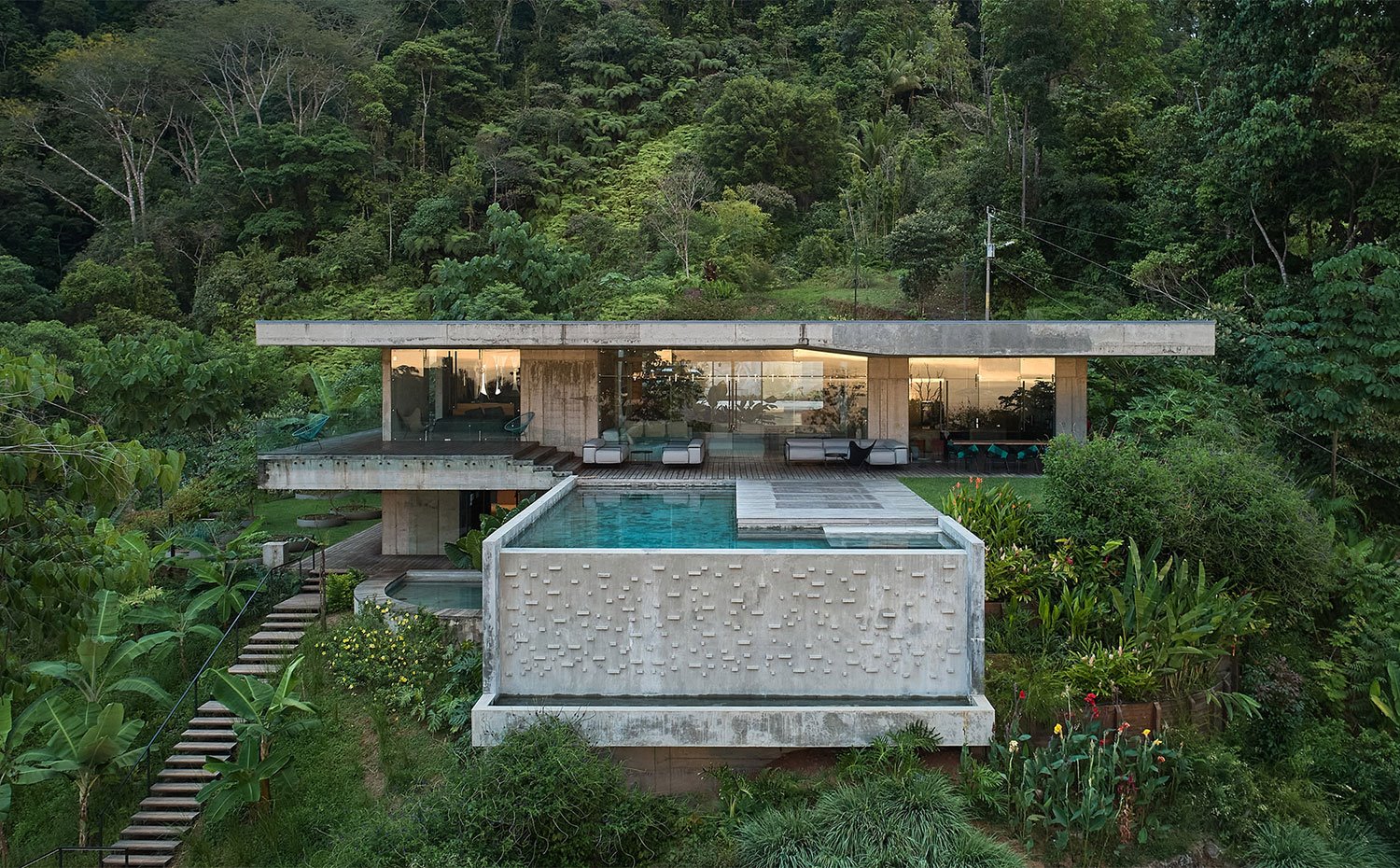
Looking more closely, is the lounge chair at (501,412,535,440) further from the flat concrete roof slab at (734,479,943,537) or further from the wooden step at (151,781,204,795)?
the wooden step at (151,781,204,795)

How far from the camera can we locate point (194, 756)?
11562 millimetres

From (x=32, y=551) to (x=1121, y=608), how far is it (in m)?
11.3

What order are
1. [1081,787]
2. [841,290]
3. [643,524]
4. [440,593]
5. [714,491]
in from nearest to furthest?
[1081,787] < [643,524] < [440,593] < [714,491] < [841,290]

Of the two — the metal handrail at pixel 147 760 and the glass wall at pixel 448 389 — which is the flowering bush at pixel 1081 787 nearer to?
the metal handrail at pixel 147 760

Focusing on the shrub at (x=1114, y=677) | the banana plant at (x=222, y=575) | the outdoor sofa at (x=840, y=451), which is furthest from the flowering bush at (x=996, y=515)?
the banana plant at (x=222, y=575)

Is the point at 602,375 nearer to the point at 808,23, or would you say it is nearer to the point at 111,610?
the point at 111,610

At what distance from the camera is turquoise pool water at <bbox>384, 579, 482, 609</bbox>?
12609 millimetres

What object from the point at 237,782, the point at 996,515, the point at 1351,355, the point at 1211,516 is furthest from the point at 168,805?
the point at 1351,355

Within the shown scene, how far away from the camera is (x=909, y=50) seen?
43844 mm

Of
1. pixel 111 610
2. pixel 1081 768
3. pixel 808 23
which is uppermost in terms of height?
pixel 808 23

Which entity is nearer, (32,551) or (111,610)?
(32,551)

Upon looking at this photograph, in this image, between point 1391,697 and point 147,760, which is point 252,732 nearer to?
point 147,760

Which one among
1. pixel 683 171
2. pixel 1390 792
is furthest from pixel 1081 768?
pixel 683 171

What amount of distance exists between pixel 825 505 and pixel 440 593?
20.6 feet
